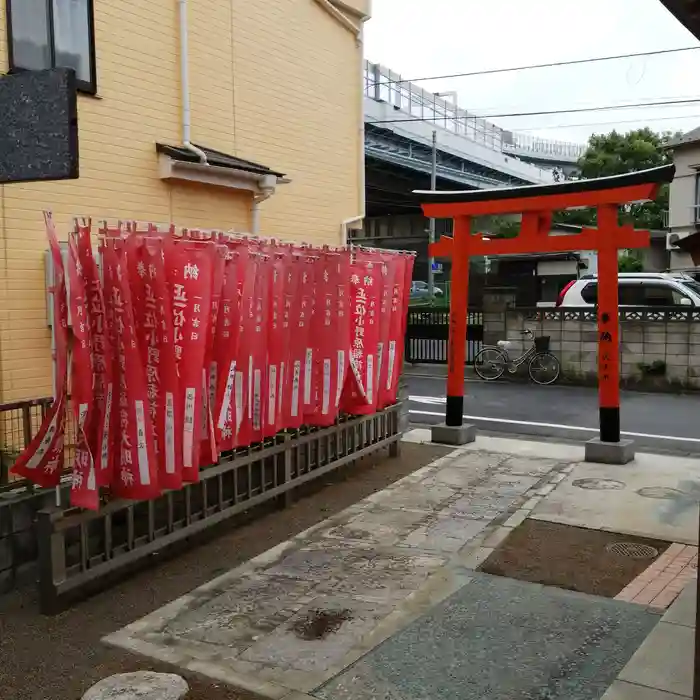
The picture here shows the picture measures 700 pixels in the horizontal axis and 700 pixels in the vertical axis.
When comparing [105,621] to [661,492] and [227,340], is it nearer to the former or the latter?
[227,340]

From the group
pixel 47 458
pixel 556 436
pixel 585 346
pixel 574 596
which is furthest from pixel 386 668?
pixel 585 346

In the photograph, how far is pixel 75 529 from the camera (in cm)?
498

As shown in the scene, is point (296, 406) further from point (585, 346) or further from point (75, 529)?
point (585, 346)

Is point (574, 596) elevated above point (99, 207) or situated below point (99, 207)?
below

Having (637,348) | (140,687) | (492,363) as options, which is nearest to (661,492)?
(140,687)

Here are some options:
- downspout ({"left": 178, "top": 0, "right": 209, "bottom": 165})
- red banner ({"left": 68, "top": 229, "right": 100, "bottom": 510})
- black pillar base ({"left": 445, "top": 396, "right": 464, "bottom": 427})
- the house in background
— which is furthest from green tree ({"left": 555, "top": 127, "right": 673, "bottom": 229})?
red banner ({"left": 68, "top": 229, "right": 100, "bottom": 510})

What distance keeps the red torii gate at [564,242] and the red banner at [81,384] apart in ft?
20.4

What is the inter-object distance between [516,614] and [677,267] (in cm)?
2982

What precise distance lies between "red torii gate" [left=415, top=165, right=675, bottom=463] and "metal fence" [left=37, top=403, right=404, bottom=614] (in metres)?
2.50

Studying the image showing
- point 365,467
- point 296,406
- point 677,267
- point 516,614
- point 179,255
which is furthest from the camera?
point 677,267

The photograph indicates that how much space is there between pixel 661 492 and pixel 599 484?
0.66 meters

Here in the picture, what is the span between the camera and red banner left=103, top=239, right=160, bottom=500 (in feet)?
16.4

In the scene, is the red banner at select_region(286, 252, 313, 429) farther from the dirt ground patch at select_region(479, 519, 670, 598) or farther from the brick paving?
the brick paving

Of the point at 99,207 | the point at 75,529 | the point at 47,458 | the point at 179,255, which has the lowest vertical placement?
the point at 75,529
